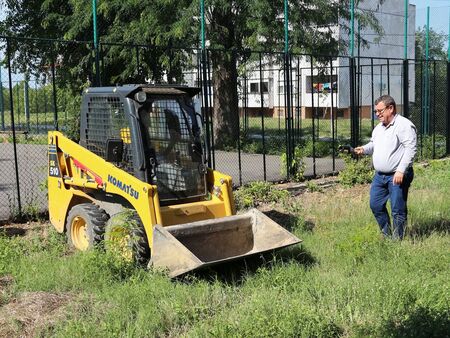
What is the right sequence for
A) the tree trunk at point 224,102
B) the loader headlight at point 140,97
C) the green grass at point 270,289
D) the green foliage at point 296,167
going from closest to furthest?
the green grass at point 270,289 < the loader headlight at point 140,97 < the green foliage at point 296,167 < the tree trunk at point 224,102

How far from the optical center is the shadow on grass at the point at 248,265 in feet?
18.6

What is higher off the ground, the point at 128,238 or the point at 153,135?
the point at 153,135

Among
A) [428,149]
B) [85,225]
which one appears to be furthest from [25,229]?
[428,149]

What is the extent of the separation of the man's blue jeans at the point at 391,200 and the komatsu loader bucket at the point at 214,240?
4.64 feet

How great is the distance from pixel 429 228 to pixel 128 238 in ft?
12.7

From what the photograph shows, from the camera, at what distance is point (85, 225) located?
6566 millimetres

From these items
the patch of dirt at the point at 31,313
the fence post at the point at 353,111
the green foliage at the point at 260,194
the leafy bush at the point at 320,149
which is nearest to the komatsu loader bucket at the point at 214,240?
the patch of dirt at the point at 31,313

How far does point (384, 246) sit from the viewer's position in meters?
6.20

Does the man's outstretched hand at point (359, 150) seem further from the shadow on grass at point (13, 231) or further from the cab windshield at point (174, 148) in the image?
the shadow on grass at point (13, 231)

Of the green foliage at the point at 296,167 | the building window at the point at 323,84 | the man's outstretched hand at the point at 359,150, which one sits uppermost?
the building window at the point at 323,84

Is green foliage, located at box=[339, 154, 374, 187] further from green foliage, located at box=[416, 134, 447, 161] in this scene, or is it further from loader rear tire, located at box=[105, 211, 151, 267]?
loader rear tire, located at box=[105, 211, 151, 267]

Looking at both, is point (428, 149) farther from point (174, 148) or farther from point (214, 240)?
point (214, 240)

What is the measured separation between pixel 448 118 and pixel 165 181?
11.9 metres

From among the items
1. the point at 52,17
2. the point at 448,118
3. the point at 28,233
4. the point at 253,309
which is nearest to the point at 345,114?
the point at 448,118
